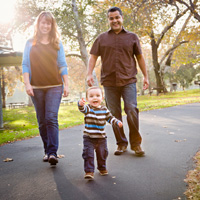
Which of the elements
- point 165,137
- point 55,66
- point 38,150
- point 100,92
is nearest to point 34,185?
point 100,92

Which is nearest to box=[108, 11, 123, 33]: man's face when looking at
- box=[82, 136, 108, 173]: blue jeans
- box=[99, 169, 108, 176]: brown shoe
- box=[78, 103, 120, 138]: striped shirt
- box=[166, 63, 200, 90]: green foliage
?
box=[78, 103, 120, 138]: striped shirt

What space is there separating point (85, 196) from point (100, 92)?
1276mm

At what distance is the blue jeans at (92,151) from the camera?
3160 mm

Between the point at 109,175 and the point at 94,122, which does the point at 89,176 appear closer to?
the point at 109,175

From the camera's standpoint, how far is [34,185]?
10.1 ft

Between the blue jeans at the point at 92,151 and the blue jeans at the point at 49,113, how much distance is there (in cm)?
69

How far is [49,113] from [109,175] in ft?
4.15

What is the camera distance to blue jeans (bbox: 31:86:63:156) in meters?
3.73

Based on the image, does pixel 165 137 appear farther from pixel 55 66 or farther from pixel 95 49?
pixel 55 66

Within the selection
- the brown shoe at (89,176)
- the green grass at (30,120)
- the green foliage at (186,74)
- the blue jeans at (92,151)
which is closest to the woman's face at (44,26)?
the blue jeans at (92,151)

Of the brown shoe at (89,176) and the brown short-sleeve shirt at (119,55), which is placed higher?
the brown short-sleeve shirt at (119,55)

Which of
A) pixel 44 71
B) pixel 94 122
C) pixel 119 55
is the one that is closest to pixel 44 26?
pixel 44 71

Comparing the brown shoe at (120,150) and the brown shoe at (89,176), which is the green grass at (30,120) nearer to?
the brown shoe at (120,150)

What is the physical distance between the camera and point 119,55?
4.12 metres
